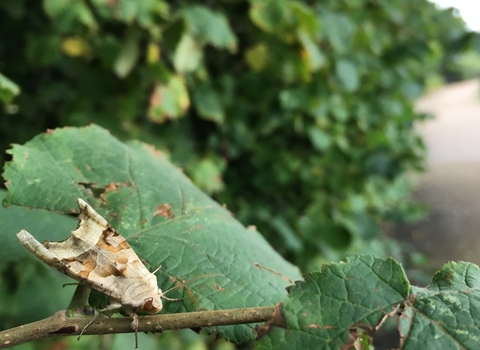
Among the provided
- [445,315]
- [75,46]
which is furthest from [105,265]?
[75,46]

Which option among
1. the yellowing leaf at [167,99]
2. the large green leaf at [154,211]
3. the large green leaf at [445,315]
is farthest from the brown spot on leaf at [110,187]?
the yellowing leaf at [167,99]

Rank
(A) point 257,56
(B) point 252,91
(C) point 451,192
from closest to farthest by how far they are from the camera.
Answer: (A) point 257,56
(B) point 252,91
(C) point 451,192

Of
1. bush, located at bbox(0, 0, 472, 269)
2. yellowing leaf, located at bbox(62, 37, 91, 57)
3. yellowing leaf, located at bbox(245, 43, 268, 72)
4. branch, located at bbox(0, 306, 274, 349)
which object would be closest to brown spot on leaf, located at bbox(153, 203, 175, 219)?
branch, located at bbox(0, 306, 274, 349)

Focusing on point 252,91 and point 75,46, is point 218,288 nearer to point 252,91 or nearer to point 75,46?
point 75,46

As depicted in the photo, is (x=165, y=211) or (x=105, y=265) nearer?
(x=105, y=265)

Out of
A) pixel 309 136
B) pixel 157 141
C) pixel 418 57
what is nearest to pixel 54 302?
pixel 157 141

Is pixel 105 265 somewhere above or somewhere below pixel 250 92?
below

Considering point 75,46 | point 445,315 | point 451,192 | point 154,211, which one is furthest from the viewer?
point 451,192

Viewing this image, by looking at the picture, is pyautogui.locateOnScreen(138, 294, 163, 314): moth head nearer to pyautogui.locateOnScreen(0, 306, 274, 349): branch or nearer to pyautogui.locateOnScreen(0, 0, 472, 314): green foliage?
pyautogui.locateOnScreen(0, 306, 274, 349): branch
